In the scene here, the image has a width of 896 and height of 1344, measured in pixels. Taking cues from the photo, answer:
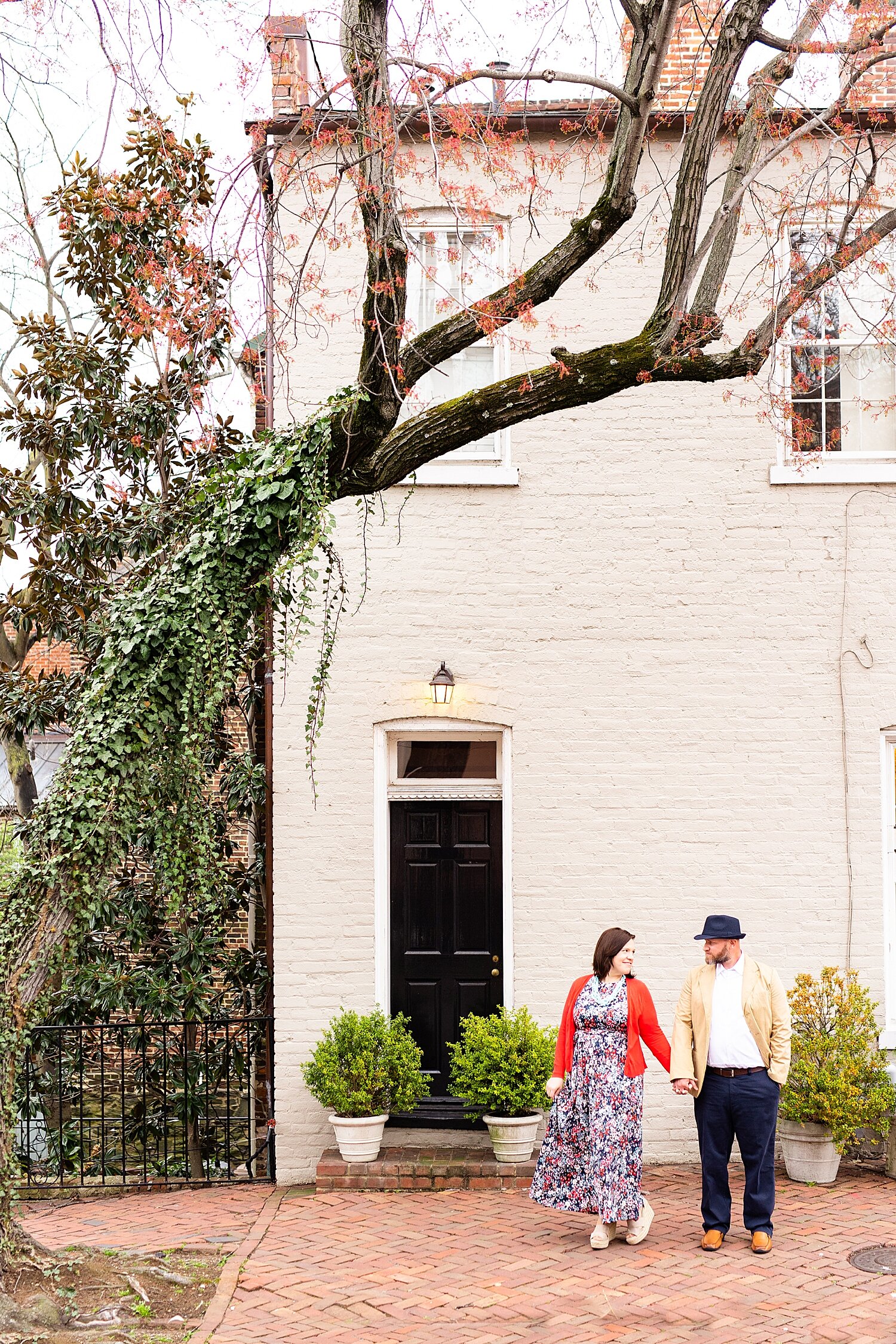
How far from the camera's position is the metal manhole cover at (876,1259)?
21.5 feet

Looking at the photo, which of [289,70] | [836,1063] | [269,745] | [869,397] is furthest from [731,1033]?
[289,70]

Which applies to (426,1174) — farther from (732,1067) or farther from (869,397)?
(869,397)

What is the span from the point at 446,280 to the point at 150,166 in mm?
2740

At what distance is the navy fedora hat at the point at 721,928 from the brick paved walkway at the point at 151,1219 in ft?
10.8

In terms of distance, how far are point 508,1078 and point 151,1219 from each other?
2.43m

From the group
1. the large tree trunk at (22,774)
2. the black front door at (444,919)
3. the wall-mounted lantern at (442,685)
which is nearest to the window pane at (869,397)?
the wall-mounted lantern at (442,685)

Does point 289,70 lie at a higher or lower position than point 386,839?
higher

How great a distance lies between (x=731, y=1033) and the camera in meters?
6.79

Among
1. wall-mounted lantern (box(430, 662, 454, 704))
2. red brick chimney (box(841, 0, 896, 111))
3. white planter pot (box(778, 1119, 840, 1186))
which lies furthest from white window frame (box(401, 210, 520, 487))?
white planter pot (box(778, 1119, 840, 1186))

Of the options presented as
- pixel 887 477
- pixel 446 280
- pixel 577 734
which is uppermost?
pixel 446 280

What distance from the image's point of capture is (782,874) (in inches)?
349

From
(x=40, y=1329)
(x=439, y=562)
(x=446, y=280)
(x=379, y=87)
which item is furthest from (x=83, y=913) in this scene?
(x=446, y=280)

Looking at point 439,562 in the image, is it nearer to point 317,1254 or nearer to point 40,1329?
point 317,1254

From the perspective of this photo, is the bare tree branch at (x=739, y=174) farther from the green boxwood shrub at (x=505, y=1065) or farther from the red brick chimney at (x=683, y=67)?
the green boxwood shrub at (x=505, y=1065)
